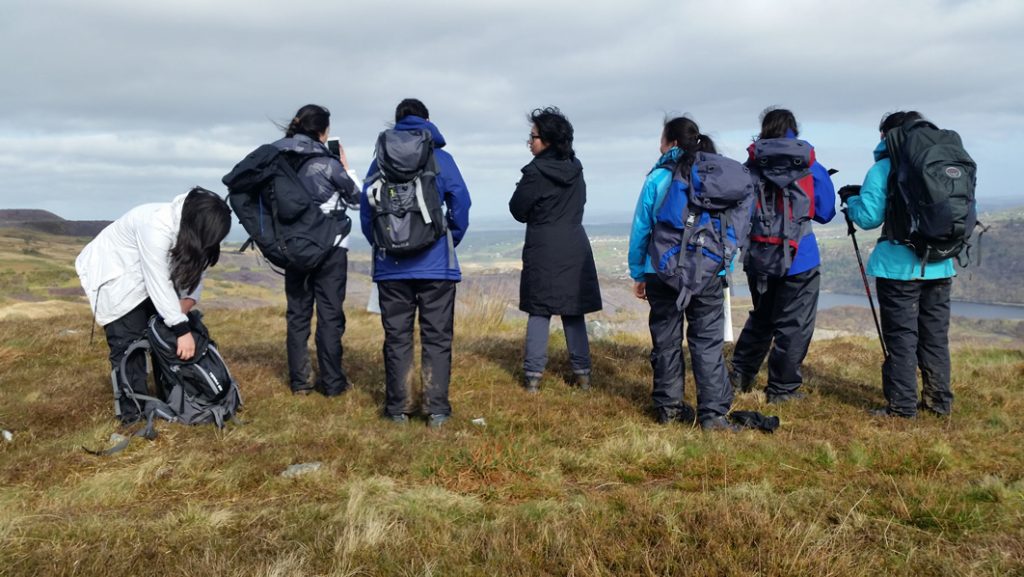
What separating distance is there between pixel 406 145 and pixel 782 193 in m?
Answer: 3.28

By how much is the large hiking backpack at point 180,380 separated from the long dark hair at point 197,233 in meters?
0.54

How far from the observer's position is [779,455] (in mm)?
4828

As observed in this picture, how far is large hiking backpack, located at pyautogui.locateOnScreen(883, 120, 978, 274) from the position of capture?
5453mm

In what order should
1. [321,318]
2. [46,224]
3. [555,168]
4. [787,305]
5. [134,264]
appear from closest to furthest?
1. [134,264]
2. [787,305]
3. [321,318]
4. [555,168]
5. [46,224]

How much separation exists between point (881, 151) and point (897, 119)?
0.33 metres

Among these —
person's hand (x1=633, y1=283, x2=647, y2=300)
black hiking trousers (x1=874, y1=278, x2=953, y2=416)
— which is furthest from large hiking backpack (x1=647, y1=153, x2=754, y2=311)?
black hiking trousers (x1=874, y1=278, x2=953, y2=416)

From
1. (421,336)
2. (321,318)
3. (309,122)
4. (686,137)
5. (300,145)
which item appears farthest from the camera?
(321,318)

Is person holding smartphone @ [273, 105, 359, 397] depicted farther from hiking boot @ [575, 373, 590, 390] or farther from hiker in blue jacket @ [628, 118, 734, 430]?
hiker in blue jacket @ [628, 118, 734, 430]

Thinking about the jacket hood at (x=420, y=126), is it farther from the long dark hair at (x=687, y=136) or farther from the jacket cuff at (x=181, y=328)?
the jacket cuff at (x=181, y=328)

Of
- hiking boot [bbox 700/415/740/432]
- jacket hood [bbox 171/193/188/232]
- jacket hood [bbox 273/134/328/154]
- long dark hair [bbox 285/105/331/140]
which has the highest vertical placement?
long dark hair [bbox 285/105/331/140]

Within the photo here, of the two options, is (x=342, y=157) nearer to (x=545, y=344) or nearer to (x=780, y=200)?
(x=545, y=344)

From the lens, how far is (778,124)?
616 cm

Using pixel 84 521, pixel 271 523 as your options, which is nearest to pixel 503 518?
pixel 271 523

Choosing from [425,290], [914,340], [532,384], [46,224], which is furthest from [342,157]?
[46,224]
